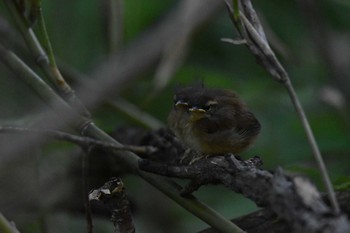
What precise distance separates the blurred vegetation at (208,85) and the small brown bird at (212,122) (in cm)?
27

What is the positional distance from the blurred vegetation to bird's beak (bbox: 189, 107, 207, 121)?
345 mm

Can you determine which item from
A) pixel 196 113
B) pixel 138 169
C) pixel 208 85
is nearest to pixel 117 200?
pixel 138 169

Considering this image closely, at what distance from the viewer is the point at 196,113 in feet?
8.43

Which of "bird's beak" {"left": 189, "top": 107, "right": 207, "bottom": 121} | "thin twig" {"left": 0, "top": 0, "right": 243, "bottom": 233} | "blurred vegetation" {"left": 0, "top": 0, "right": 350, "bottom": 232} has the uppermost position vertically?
"thin twig" {"left": 0, "top": 0, "right": 243, "bottom": 233}

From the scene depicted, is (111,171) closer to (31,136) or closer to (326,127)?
(326,127)

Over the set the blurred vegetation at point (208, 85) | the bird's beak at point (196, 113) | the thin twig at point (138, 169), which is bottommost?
the blurred vegetation at point (208, 85)

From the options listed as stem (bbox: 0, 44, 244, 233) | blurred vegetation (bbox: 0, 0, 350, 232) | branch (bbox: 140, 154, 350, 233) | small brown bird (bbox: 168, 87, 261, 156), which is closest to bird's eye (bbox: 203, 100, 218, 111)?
small brown bird (bbox: 168, 87, 261, 156)

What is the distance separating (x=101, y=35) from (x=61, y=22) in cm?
22

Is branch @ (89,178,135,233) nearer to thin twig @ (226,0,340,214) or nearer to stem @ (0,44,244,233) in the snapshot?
stem @ (0,44,244,233)

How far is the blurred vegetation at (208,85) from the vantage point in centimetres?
301

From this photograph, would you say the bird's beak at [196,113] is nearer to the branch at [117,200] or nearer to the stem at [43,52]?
the stem at [43,52]

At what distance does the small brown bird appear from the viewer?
2.45m

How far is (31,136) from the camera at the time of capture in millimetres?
1749

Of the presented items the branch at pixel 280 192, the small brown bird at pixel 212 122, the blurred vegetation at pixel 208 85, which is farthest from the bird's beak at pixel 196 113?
the branch at pixel 280 192
